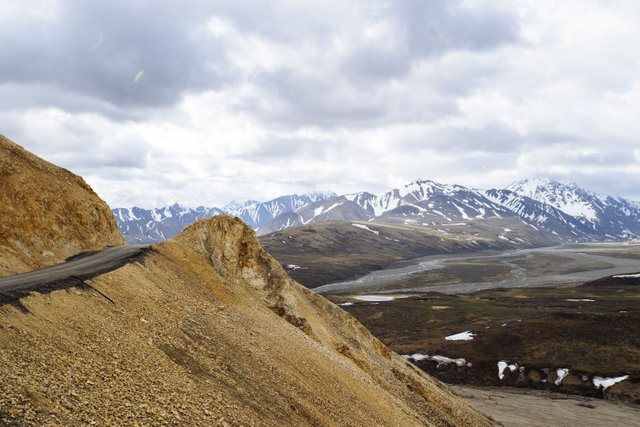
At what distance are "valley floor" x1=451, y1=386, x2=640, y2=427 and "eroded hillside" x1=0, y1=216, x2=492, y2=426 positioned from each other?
2599 cm

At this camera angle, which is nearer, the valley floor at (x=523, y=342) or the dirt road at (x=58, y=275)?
the dirt road at (x=58, y=275)

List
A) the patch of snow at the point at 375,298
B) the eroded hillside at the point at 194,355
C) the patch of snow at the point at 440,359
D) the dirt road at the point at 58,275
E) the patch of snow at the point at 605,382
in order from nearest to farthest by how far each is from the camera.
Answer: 1. the eroded hillside at the point at 194,355
2. the dirt road at the point at 58,275
3. the patch of snow at the point at 605,382
4. the patch of snow at the point at 440,359
5. the patch of snow at the point at 375,298

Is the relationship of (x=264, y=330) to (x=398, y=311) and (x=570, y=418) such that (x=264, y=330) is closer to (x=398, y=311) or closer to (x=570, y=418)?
(x=570, y=418)

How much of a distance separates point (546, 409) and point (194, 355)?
61064 millimetres

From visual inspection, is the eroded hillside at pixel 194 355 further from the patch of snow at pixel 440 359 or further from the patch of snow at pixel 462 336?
the patch of snow at pixel 462 336

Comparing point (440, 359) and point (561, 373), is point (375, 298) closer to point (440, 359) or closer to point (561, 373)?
point (440, 359)

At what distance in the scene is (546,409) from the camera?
212 ft

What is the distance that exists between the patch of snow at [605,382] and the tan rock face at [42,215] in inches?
2863

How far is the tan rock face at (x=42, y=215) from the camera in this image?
34031mm

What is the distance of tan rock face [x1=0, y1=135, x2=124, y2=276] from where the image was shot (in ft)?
112

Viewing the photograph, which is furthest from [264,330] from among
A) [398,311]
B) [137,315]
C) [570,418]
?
[398,311]

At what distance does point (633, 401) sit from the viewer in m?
67.8

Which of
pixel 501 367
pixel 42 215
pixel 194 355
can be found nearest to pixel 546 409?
pixel 501 367

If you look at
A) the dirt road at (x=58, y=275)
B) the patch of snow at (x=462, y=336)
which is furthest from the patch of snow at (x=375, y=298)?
the dirt road at (x=58, y=275)
